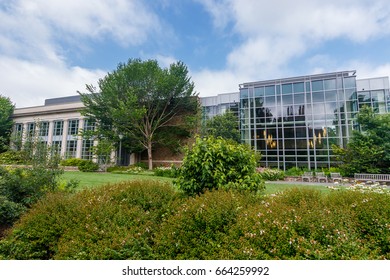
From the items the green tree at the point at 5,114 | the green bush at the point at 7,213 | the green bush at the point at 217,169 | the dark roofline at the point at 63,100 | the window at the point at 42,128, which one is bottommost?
the green bush at the point at 7,213

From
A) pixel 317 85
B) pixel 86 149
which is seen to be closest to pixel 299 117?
pixel 317 85

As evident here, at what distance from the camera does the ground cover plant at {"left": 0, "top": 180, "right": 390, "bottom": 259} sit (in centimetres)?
272

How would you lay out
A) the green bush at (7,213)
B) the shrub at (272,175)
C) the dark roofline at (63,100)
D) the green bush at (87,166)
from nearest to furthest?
the green bush at (7,213) < the shrub at (272,175) < the green bush at (87,166) < the dark roofline at (63,100)

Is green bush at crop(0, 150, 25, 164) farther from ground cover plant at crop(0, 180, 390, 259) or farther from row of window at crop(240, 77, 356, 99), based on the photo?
row of window at crop(240, 77, 356, 99)

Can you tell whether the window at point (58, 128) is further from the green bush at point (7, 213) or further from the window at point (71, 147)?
the green bush at point (7, 213)

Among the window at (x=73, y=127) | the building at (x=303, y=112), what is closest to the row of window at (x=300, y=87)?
the building at (x=303, y=112)

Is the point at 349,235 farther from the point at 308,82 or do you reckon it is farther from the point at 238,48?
the point at 308,82

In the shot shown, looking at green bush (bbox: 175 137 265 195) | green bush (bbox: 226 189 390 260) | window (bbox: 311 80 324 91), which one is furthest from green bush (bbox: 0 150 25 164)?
window (bbox: 311 80 324 91)

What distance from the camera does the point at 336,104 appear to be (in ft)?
68.9

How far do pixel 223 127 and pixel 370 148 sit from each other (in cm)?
1220

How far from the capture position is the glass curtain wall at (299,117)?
20.7 m

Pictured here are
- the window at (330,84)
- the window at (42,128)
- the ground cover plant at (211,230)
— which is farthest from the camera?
the window at (330,84)

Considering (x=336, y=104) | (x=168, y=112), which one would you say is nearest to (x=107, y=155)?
(x=168, y=112)

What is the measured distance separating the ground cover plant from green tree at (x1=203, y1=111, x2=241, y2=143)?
17973mm
